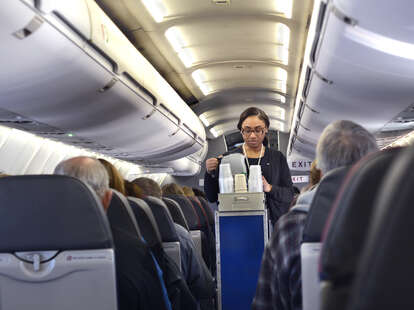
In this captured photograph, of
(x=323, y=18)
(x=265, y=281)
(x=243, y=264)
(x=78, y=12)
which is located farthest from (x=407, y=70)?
(x=265, y=281)

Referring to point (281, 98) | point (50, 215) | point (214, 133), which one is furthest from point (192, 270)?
point (214, 133)

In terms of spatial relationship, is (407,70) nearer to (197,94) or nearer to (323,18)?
(323,18)

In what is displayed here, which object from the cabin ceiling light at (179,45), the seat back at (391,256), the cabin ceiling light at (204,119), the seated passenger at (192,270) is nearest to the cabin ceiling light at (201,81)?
the cabin ceiling light at (179,45)

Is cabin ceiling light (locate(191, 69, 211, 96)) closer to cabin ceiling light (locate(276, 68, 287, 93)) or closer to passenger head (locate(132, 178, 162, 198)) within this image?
cabin ceiling light (locate(276, 68, 287, 93))

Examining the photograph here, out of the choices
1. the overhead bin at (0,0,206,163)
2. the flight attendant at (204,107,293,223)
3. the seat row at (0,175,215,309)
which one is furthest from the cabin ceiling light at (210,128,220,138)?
the seat row at (0,175,215,309)

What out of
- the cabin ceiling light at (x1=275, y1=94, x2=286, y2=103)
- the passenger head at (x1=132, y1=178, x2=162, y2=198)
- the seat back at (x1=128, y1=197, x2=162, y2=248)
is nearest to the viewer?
the seat back at (x1=128, y1=197, x2=162, y2=248)

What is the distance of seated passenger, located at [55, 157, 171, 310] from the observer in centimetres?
257

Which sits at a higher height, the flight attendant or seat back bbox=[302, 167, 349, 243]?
the flight attendant

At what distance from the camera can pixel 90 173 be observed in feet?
8.52

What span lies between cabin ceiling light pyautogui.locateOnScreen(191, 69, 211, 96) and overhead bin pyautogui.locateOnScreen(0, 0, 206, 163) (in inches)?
54.2

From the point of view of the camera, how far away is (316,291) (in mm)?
1881

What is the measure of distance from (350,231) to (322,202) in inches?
30.2

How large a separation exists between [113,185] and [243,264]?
61.2 inches

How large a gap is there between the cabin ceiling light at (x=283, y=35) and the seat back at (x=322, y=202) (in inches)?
260
